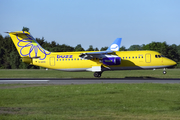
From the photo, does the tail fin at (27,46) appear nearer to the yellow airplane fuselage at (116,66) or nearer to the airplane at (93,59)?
the airplane at (93,59)

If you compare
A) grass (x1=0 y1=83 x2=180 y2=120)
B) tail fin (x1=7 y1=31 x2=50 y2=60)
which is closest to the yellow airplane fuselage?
tail fin (x1=7 y1=31 x2=50 y2=60)

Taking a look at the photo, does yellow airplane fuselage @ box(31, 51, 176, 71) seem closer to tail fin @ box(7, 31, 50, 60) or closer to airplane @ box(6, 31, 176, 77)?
airplane @ box(6, 31, 176, 77)

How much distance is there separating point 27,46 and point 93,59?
35.3 feet

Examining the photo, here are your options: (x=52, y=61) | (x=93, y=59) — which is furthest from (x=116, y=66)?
(x=52, y=61)

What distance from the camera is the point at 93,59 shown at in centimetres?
3575

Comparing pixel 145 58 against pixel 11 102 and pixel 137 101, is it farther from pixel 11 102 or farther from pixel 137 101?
pixel 11 102

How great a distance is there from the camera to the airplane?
113 ft

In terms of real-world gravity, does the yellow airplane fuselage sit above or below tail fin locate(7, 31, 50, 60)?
below

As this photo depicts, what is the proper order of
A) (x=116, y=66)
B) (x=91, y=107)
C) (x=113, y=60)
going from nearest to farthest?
1. (x=91, y=107)
2. (x=113, y=60)
3. (x=116, y=66)

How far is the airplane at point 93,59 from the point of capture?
34.3 metres

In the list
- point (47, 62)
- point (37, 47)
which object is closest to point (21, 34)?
point (37, 47)

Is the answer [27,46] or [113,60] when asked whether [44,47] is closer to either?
[27,46]

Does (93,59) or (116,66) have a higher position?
(93,59)

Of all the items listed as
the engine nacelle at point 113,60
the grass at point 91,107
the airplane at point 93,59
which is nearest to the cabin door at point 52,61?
the airplane at point 93,59
